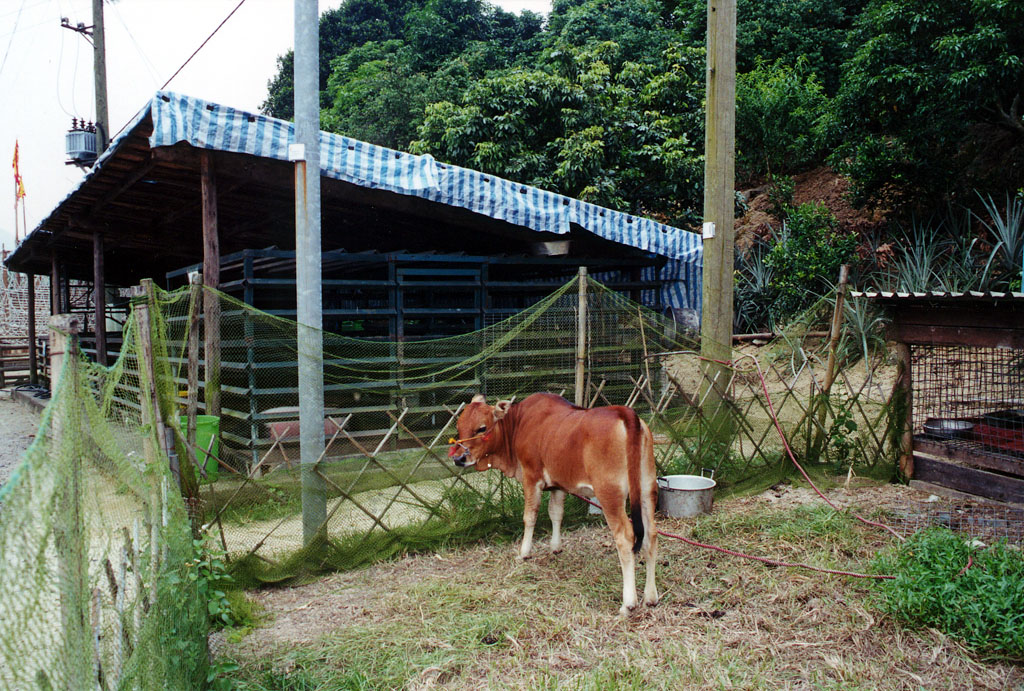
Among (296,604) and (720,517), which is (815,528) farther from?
(296,604)

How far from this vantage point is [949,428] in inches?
263

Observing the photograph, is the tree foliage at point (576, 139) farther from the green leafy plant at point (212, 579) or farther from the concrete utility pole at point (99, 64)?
the green leafy plant at point (212, 579)

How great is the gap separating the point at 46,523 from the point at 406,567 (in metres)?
2.97

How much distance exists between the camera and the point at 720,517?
567cm

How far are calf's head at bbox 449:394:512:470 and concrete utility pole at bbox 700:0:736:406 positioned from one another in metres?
2.56

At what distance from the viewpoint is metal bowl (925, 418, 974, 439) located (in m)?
6.65

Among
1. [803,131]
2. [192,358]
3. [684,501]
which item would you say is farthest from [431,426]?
[803,131]

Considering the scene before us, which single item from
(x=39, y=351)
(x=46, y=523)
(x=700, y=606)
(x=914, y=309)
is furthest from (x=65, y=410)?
(x=39, y=351)

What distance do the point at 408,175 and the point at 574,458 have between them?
454cm

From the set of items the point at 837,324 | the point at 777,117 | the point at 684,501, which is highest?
the point at 777,117

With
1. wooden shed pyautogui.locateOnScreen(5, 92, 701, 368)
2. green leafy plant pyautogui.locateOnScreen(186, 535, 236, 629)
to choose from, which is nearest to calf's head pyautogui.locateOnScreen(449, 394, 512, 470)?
green leafy plant pyautogui.locateOnScreen(186, 535, 236, 629)

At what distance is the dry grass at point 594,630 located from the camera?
3354 mm

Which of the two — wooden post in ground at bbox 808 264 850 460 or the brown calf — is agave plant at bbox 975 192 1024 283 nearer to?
wooden post in ground at bbox 808 264 850 460

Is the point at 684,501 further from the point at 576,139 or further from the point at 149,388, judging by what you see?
the point at 576,139
